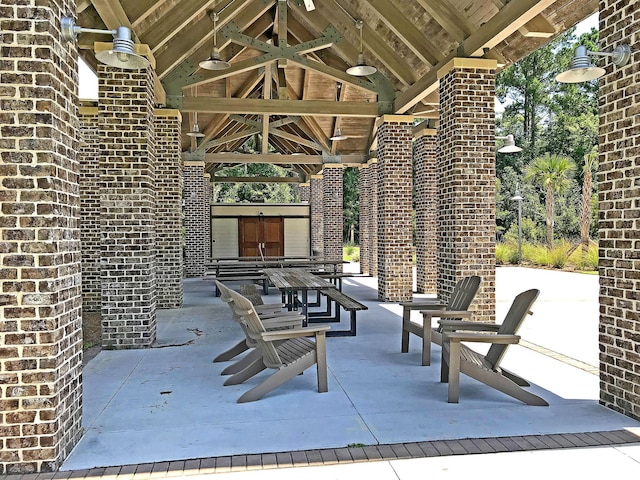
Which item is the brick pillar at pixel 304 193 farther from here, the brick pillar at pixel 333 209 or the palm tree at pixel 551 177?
the palm tree at pixel 551 177

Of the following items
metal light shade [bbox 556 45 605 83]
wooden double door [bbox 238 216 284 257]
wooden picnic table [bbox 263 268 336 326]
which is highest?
metal light shade [bbox 556 45 605 83]

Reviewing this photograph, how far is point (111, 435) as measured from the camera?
3535 millimetres

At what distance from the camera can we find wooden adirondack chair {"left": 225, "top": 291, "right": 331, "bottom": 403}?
4215mm

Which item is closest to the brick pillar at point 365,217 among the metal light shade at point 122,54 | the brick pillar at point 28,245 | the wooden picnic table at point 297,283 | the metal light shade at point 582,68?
the wooden picnic table at point 297,283

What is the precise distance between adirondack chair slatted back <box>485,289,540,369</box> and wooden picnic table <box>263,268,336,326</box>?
230cm

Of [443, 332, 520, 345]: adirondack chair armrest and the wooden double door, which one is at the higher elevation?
the wooden double door

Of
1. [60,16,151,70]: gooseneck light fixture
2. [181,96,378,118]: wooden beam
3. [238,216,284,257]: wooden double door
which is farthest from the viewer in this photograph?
[238,216,284,257]: wooden double door

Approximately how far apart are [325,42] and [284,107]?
5.02 ft

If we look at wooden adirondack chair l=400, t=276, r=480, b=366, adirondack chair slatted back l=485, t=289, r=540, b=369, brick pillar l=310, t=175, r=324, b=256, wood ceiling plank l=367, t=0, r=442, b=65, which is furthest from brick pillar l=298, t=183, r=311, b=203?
adirondack chair slatted back l=485, t=289, r=540, b=369

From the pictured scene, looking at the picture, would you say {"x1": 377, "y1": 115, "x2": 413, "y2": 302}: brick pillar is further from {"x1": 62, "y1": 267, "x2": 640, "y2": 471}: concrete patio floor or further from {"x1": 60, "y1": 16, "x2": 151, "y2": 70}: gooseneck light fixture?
{"x1": 60, "y1": 16, "x2": 151, "y2": 70}: gooseneck light fixture

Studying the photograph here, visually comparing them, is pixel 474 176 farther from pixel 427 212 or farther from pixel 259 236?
pixel 259 236

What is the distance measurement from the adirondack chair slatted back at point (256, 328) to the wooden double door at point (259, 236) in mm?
16073

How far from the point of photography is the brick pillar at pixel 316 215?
65.4 feet

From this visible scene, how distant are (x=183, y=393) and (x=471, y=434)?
8.07 ft
